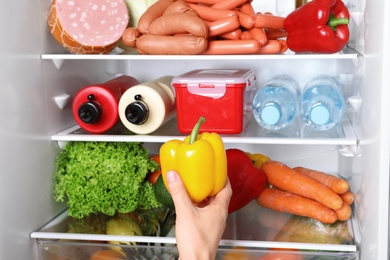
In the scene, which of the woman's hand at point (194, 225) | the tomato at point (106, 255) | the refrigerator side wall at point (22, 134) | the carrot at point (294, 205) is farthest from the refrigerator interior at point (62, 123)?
the woman's hand at point (194, 225)

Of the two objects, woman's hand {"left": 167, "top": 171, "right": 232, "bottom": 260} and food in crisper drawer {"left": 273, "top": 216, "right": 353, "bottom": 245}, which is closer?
woman's hand {"left": 167, "top": 171, "right": 232, "bottom": 260}

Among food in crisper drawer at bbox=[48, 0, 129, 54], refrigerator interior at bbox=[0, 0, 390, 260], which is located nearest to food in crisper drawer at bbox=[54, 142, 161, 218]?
refrigerator interior at bbox=[0, 0, 390, 260]

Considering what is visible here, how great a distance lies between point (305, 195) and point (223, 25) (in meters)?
0.65

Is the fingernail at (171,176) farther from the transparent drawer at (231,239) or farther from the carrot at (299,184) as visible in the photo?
the carrot at (299,184)

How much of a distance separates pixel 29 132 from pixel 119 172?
13.1 inches

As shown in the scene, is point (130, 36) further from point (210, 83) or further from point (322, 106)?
point (322, 106)

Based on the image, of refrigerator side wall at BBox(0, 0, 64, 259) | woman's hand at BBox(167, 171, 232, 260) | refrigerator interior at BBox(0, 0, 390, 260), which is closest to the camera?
woman's hand at BBox(167, 171, 232, 260)

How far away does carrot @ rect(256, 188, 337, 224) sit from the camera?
198 centimetres

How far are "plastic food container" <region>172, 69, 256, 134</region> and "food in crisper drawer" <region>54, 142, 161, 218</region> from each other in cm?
25

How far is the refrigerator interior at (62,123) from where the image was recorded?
1584 millimetres

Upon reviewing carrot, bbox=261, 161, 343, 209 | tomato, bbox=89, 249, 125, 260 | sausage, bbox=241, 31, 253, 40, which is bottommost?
tomato, bbox=89, 249, 125, 260

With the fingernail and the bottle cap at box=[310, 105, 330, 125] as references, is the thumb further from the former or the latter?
the bottle cap at box=[310, 105, 330, 125]

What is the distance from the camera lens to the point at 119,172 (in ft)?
6.81

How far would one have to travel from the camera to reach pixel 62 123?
7.24 ft
